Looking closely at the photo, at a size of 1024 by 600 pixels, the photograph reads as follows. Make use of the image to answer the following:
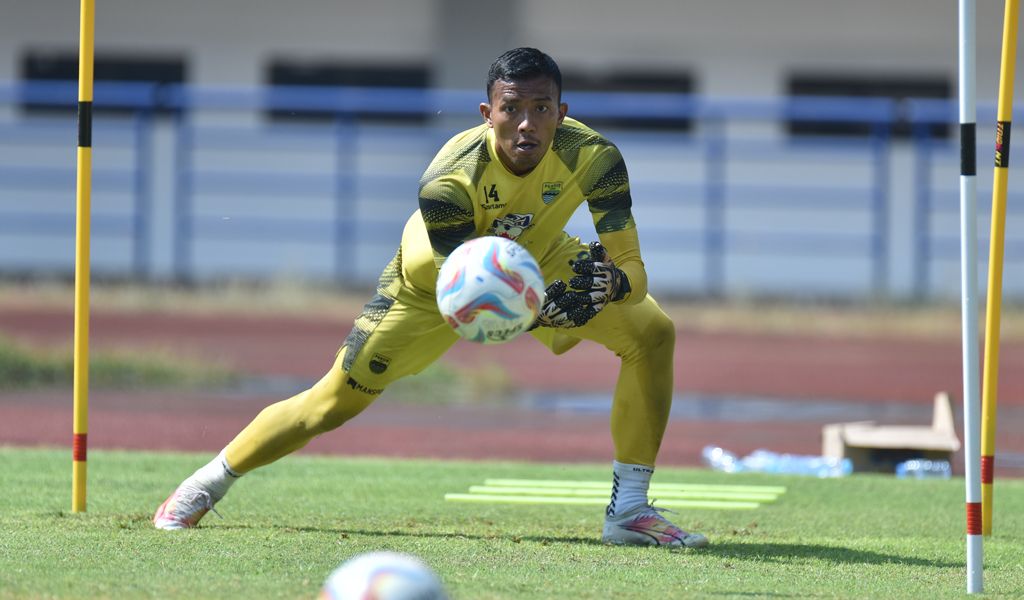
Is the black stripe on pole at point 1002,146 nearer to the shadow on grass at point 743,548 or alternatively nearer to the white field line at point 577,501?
the shadow on grass at point 743,548

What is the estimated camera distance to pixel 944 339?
18953 millimetres

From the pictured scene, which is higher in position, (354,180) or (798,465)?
(354,180)

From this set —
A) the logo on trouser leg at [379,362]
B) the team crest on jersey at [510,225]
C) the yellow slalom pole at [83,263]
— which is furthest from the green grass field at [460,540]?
the team crest on jersey at [510,225]

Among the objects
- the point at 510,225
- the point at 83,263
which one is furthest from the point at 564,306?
the point at 83,263

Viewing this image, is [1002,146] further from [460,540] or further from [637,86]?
[637,86]

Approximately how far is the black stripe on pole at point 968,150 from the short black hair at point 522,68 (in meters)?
1.64

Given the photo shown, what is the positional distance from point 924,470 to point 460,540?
4.56 metres

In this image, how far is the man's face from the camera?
6.46 meters

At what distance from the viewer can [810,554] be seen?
684cm

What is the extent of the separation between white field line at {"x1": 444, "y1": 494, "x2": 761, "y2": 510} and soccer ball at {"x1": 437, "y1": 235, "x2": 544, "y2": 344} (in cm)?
252

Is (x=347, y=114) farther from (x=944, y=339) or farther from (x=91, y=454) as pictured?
(x=91, y=454)

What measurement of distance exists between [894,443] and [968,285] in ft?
15.1

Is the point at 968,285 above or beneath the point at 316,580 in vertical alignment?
above

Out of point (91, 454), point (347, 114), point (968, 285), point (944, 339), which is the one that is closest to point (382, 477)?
point (91, 454)
